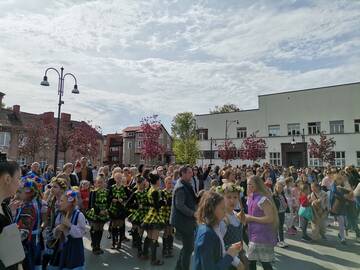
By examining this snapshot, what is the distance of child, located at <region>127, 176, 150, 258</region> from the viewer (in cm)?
723

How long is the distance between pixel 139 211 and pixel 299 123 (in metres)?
39.9

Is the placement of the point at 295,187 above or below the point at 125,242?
above

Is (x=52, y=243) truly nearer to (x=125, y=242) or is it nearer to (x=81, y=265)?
(x=81, y=265)

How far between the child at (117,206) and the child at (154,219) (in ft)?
3.92

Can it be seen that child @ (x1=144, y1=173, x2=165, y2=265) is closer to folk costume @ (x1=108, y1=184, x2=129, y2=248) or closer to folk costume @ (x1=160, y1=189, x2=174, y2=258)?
folk costume @ (x1=160, y1=189, x2=174, y2=258)

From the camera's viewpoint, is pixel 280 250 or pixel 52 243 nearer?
pixel 52 243

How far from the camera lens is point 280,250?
8.08 m

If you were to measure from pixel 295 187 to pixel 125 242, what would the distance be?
6.67 meters

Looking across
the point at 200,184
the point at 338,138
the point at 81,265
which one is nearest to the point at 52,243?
the point at 81,265

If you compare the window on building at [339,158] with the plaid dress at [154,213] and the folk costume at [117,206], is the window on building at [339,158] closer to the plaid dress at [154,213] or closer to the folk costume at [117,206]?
the folk costume at [117,206]

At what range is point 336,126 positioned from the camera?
4006cm

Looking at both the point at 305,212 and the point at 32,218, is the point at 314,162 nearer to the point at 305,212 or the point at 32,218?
the point at 305,212

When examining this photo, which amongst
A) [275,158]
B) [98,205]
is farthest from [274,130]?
[98,205]

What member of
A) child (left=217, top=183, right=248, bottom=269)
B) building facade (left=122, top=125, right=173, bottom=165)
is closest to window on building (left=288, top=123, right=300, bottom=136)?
building facade (left=122, top=125, right=173, bottom=165)
